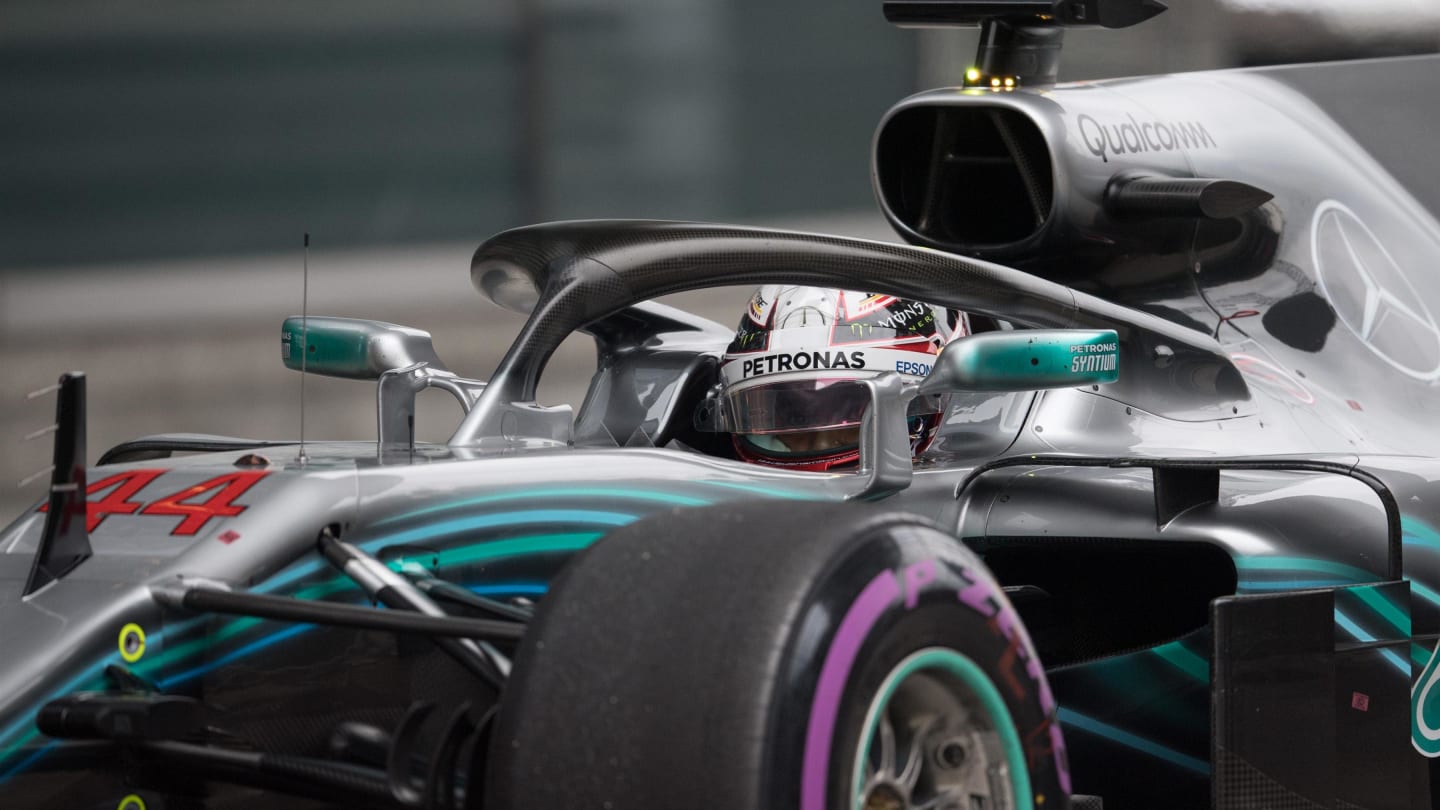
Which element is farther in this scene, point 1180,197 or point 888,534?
point 1180,197

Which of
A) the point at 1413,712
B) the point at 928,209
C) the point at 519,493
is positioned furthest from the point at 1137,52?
the point at 519,493

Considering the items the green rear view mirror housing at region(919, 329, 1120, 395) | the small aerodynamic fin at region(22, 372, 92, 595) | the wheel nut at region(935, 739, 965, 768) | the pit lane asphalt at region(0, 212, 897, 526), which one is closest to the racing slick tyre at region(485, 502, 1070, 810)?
the wheel nut at region(935, 739, 965, 768)

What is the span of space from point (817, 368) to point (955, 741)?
1347mm

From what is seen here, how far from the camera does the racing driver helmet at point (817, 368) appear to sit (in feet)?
11.8

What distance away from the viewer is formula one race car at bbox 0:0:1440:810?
2.19 meters

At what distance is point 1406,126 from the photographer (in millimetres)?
4895

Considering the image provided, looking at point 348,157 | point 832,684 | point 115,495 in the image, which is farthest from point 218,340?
point 832,684

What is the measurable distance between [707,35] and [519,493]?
8.63 metres

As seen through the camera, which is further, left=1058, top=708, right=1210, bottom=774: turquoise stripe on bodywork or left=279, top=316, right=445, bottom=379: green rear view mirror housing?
left=279, top=316, right=445, bottom=379: green rear view mirror housing

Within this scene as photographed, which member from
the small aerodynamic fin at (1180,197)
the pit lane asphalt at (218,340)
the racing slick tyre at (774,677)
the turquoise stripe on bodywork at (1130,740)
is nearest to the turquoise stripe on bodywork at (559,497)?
the racing slick tyre at (774,677)

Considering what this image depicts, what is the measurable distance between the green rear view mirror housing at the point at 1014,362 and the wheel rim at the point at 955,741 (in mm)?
750

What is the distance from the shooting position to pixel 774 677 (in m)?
2.07

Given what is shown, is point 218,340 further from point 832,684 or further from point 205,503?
point 832,684

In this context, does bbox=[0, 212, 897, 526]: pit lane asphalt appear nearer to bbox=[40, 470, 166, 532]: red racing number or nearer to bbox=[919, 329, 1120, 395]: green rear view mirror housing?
bbox=[40, 470, 166, 532]: red racing number
